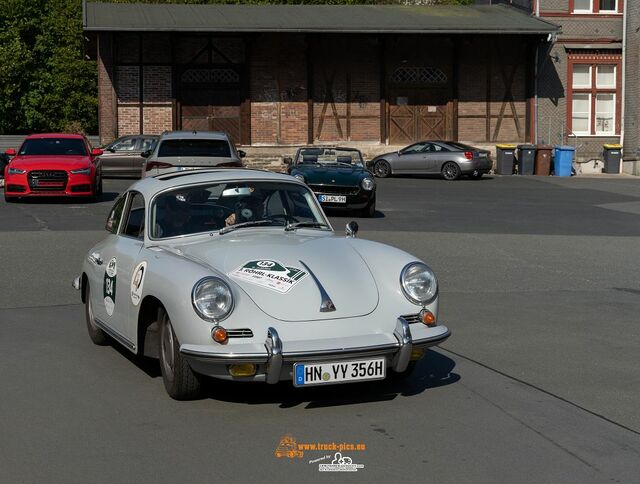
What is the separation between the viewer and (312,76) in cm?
4031

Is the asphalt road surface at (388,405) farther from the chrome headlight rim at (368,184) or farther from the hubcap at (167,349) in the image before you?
the chrome headlight rim at (368,184)

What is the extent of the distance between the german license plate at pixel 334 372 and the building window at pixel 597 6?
3776 cm

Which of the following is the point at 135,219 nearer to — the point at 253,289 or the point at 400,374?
the point at 253,289

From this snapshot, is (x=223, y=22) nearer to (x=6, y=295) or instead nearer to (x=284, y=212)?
(x=6, y=295)

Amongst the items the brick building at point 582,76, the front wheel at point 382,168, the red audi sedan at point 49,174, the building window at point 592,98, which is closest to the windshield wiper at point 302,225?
the red audi sedan at point 49,174

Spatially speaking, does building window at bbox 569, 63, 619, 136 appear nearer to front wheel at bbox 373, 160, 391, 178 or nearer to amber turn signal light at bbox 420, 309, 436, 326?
front wheel at bbox 373, 160, 391, 178

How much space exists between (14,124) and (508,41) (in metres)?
27.1

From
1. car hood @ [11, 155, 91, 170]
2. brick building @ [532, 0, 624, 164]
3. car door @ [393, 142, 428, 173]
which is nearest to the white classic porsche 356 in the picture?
car hood @ [11, 155, 91, 170]

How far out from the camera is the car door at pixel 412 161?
35.2m

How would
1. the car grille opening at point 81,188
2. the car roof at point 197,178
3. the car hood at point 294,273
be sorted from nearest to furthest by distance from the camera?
the car hood at point 294,273
the car roof at point 197,178
the car grille opening at point 81,188

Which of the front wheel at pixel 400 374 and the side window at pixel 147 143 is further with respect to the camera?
the side window at pixel 147 143

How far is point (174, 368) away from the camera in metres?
6.80

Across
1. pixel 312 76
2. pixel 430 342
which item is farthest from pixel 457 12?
pixel 430 342

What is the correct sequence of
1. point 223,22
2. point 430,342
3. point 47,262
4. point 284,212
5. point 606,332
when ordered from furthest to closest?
point 223,22 → point 47,262 → point 606,332 → point 284,212 → point 430,342
